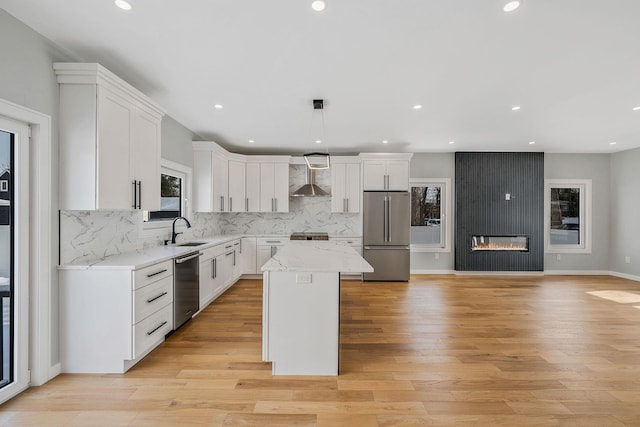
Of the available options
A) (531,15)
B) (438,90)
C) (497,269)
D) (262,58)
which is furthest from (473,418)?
(497,269)

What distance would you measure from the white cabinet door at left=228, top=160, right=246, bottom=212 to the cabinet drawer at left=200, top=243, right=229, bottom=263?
3.91 feet

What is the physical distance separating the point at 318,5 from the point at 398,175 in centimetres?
425

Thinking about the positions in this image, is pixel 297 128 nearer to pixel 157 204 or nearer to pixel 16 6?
pixel 157 204

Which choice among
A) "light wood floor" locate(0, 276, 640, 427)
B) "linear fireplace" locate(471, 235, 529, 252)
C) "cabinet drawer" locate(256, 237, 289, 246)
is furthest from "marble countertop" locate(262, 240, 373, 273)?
"linear fireplace" locate(471, 235, 529, 252)

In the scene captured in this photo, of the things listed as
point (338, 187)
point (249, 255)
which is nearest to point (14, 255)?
point (249, 255)

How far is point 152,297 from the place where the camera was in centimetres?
273

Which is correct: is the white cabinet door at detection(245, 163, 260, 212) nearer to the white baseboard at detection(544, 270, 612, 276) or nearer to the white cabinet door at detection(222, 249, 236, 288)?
the white cabinet door at detection(222, 249, 236, 288)

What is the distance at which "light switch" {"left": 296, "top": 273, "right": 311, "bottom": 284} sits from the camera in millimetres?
2453

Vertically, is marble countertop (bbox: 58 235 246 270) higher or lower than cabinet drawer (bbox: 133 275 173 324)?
higher

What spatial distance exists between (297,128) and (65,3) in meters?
2.99

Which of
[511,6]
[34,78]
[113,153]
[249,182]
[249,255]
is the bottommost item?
[249,255]

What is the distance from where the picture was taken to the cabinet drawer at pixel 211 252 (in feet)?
12.9

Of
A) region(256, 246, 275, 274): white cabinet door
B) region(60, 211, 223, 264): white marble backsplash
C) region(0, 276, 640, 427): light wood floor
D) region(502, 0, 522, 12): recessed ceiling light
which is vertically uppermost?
region(502, 0, 522, 12): recessed ceiling light

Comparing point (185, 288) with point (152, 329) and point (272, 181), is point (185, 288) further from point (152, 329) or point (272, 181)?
point (272, 181)
